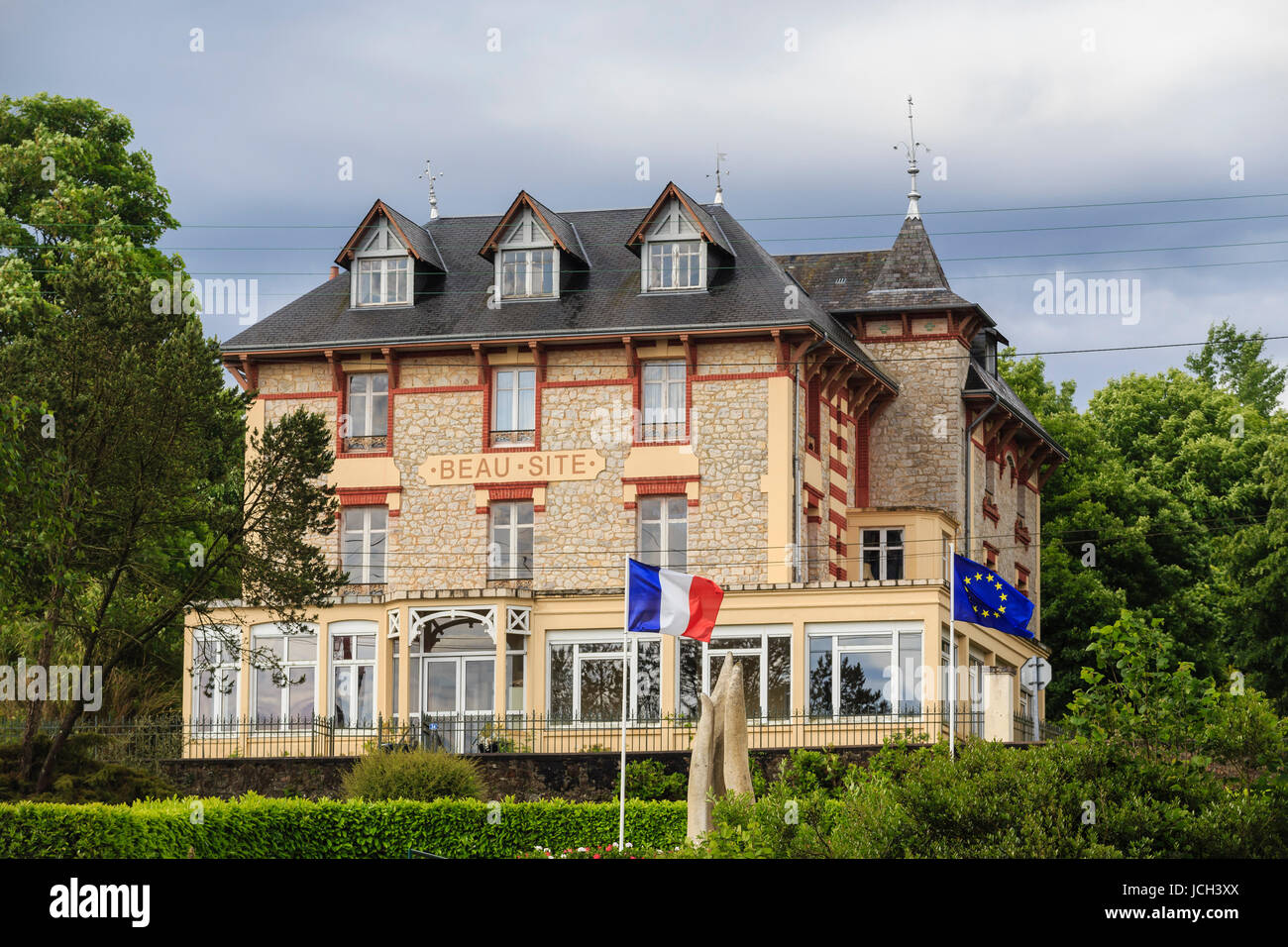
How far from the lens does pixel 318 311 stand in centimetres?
4288

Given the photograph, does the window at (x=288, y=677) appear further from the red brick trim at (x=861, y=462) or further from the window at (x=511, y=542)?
the red brick trim at (x=861, y=462)

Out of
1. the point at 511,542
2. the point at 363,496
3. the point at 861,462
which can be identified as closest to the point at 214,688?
the point at 363,496

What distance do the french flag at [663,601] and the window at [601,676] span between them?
796 cm

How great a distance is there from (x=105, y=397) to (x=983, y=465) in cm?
2369

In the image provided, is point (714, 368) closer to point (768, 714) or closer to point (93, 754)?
point (768, 714)

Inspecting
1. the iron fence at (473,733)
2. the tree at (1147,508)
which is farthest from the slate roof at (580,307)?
the tree at (1147,508)

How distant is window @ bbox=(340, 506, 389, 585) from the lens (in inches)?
1604

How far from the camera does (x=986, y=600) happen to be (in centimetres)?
3169

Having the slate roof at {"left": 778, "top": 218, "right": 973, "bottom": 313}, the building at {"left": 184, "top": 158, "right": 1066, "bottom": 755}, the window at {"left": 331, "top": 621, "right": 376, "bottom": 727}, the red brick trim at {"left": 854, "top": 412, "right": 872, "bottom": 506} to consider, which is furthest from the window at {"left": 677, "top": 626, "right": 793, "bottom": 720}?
the slate roof at {"left": 778, "top": 218, "right": 973, "bottom": 313}

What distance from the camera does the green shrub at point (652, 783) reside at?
1214 inches

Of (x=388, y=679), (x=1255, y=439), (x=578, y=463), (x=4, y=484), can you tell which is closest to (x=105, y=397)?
(x=4, y=484)

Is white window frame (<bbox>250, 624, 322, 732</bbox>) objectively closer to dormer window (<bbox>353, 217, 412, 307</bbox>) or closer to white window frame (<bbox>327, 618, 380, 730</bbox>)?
white window frame (<bbox>327, 618, 380, 730</bbox>)

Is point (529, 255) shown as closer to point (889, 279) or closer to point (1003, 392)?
point (889, 279)

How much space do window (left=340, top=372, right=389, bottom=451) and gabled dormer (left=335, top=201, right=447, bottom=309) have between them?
1876 millimetres
